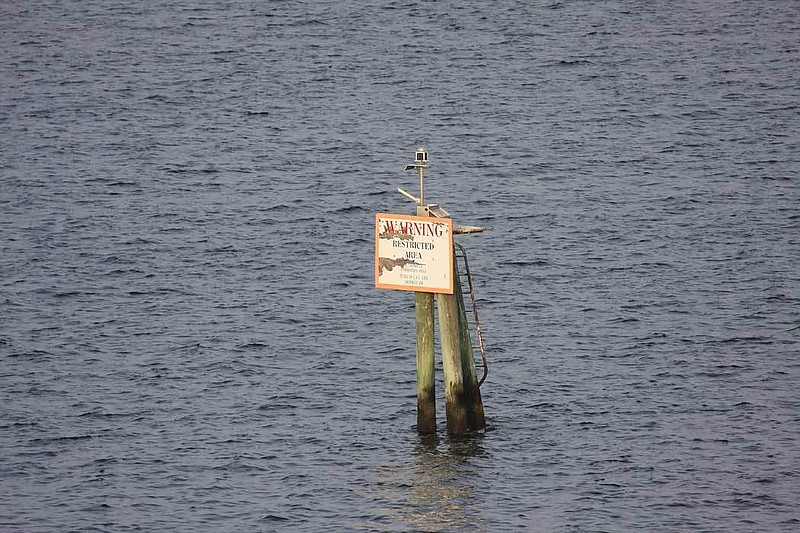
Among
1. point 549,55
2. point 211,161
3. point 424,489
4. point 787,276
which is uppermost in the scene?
point 549,55

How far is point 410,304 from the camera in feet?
139

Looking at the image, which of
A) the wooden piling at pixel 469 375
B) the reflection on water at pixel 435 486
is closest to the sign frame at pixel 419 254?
the wooden piling at pixel 469 375

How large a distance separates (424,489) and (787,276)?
18.4m

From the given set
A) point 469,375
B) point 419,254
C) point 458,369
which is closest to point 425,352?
point 458,369

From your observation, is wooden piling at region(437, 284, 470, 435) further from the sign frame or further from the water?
the water

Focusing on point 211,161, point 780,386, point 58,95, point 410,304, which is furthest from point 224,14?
point 780,386

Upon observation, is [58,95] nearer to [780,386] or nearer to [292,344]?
[292,344]

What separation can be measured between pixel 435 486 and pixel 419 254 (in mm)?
4682

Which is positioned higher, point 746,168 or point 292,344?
point 746,168

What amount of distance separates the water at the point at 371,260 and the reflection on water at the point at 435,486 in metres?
0.07

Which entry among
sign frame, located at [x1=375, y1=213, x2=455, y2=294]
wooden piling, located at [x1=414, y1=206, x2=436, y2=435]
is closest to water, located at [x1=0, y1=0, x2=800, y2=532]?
wooden piling, located at [x1=414, y1=206, x2=436, y2=435]

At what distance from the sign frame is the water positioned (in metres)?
3.29

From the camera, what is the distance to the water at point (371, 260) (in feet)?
95.9

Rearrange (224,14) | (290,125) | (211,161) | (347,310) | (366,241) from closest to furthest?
1. (347,310)
2. (366,241)
3. (211,161)
4. (290,125)
5. (224,14)
